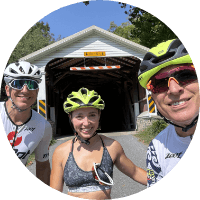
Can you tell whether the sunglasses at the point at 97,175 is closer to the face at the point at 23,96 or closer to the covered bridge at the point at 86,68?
the covered bridge at the point at 86,68

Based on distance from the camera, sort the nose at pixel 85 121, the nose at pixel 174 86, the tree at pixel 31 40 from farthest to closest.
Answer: the tree at pixel 31 40 → the nose at pixel 85 121 → the nose at pixel 174 86

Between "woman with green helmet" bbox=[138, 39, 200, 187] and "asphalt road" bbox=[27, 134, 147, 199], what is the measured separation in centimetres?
25

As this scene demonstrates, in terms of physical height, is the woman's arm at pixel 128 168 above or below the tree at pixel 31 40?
below

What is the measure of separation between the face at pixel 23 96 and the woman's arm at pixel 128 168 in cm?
124

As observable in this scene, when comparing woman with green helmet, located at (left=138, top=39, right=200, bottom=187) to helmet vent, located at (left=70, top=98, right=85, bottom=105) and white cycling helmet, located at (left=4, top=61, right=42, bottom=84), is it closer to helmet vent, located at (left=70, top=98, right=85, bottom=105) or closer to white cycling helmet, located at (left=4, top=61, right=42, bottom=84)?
helmet vent, located at (left=70, top=98, right=85, bottom=105)

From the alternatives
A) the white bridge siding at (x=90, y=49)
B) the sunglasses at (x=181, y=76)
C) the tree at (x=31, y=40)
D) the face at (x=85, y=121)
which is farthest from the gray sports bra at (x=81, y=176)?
the tree at (x=31, y=40)

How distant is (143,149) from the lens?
206 cm

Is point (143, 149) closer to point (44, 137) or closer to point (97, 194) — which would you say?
point (97, 194)

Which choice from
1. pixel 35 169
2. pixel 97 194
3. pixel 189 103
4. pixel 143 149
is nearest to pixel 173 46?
pixel 189 103

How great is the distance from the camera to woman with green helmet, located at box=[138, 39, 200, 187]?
60.0 inches

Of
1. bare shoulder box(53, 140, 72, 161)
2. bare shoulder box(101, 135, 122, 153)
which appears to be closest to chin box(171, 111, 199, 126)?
bare shoulder box(101, 135, 122, 153)

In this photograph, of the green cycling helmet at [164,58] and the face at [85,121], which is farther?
the face at [85,121]

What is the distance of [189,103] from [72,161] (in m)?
1.42

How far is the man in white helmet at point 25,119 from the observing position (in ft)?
6.47
